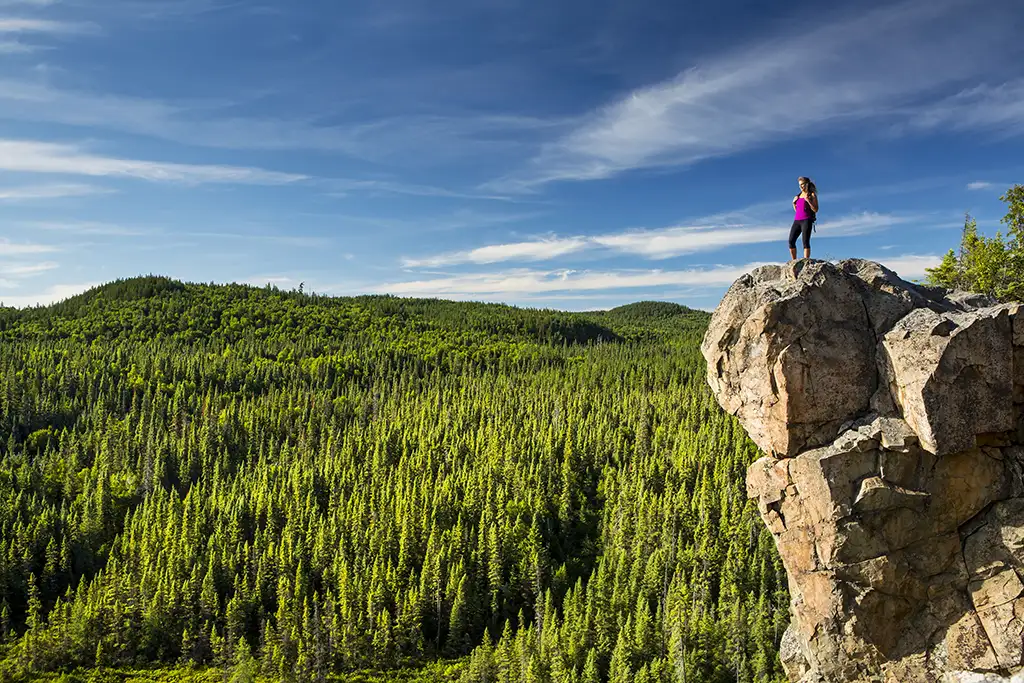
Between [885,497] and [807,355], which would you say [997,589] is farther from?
[807,355]

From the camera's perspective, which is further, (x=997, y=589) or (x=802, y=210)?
(x=802, y=210)

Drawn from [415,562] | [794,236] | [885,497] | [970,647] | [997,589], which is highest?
[794,236]

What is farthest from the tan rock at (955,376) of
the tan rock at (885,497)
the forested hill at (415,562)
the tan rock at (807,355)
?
the forested hill at (415,562)

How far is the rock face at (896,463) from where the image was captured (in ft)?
84.8

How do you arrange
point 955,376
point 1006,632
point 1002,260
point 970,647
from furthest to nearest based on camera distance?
point 1002,260 < point 970,647 < point 955,376 < point 1006,632

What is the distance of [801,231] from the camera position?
1216 inches

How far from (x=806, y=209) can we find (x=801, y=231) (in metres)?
1.26

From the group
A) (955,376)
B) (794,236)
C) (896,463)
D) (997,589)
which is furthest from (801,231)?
(997,589)

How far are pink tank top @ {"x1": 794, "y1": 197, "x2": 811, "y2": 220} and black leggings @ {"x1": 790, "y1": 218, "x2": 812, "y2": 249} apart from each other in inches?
6.2

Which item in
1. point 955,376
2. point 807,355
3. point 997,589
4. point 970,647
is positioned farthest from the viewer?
point 807,355

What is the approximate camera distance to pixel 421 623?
12625 centimetres

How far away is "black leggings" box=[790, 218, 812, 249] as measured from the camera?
3020 centimetres

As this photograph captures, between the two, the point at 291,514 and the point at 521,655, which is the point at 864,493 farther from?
the point at 291,514

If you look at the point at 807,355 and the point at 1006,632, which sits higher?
the point at 807,355
